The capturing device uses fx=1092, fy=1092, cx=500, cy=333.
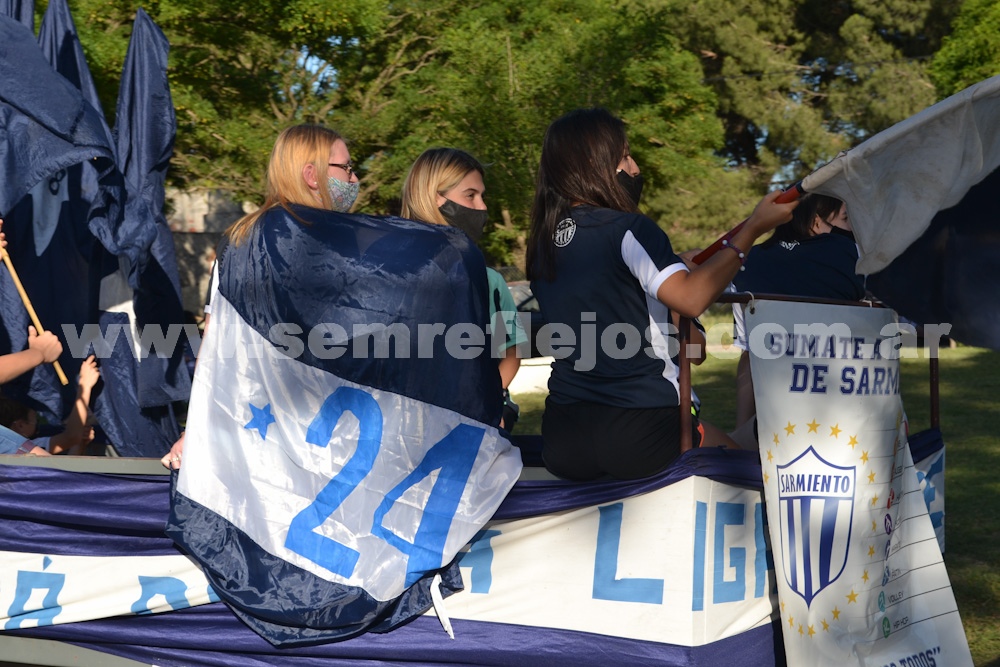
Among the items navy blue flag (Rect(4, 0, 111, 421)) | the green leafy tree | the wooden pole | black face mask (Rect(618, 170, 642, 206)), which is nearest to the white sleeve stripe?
the wooden pole

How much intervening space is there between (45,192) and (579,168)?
3.11 meters

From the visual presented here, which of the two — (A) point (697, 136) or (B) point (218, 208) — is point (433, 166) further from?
(B) point (218, 208)

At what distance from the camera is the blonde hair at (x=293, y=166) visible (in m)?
3.91

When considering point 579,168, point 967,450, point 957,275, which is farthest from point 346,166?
point 967,450

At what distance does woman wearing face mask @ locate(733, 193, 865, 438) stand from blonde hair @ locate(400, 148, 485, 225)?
1258 millimetres

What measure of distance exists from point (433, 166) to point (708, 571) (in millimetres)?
1995

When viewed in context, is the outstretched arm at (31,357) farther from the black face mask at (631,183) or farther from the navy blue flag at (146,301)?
the black face mask at (631,183)

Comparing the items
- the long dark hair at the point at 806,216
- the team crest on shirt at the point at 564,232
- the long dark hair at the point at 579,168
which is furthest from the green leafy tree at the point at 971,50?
the team crest on shirt at the point at 564,232

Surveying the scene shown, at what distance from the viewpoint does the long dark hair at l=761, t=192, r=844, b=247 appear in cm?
477

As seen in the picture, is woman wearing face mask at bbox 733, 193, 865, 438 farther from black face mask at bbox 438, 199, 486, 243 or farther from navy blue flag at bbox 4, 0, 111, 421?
navy blue flag at bbox 4, 0, 111, 421

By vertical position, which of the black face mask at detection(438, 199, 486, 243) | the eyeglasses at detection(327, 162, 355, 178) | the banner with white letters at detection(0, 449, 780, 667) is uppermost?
the eyeglasses at detection(327, 162, 355, 178)

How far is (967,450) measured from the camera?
29.3ft

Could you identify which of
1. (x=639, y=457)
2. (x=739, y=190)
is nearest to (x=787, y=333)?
(x=639, y=457)

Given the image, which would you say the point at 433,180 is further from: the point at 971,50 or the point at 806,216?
the point at 971,50
